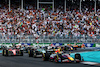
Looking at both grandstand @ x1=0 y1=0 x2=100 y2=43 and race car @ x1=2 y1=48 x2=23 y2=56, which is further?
grandstand @ x1=0 y1=0 x2=100 y2=43

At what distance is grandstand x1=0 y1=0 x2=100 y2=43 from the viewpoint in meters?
29.7

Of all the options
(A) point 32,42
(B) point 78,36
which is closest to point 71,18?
(B) point 78,36

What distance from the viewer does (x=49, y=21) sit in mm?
32812

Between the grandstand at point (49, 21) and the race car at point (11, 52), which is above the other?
the grandstand at point (49, 21)

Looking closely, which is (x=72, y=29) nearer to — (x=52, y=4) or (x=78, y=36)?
(x=78, y=36)

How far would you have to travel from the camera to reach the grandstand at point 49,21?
97.6 feet

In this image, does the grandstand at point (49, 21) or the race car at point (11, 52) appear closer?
the race car at point (11, 52)

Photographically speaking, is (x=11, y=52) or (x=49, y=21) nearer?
(x=11, y=52)

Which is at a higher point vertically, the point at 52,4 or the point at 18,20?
the point at 52,4

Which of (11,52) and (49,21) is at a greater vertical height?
(49,21)

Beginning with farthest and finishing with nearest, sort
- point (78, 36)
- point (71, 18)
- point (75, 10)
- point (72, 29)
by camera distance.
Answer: point (75, 10) → point (71, 18) → point (72, 29) → point (78, 36)

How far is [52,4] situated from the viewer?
38.0 m

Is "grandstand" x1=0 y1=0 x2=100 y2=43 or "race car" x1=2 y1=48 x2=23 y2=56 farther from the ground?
"grandstand" x1=0 y1=0 x2=100 y2=43

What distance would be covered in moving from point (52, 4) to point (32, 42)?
1019 centimetres
